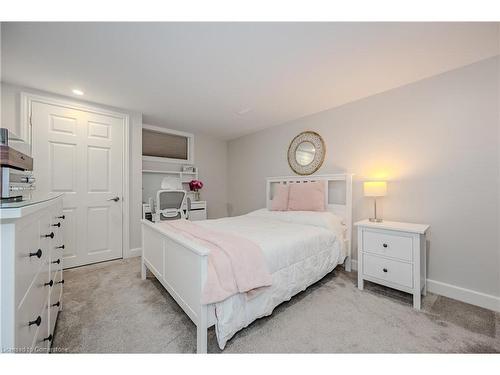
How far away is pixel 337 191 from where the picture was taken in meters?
2.88

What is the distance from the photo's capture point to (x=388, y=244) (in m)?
1.96

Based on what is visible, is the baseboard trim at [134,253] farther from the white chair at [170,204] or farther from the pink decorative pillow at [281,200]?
the pink decorative pillow at [281,200]

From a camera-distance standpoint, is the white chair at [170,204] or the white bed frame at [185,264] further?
the white chair at [170,204]

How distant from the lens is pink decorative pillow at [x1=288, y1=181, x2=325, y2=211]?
2.74m

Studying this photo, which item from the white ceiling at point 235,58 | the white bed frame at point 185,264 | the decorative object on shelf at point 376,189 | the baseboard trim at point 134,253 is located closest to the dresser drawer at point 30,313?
the white bed frame at point 185,264

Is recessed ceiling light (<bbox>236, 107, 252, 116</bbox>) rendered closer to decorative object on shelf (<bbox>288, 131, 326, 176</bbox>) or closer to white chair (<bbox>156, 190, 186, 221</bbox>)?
decorative object on shelf (<bbox>288, 131, 326, 176</bbox>)

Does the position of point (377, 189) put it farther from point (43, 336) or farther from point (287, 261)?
point (43, 336)

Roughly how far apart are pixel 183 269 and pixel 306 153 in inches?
100

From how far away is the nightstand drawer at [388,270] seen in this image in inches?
72.4

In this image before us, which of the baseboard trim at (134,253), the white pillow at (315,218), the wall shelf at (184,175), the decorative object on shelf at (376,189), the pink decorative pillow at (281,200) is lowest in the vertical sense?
the baseboard trim at (134,253)

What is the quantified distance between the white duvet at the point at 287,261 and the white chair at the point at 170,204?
1.17m

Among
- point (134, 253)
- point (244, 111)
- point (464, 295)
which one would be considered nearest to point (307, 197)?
point (244, 111)

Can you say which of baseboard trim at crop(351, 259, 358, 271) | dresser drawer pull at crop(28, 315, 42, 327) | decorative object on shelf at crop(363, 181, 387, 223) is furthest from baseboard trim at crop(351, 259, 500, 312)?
dresser drawer pull at crop(28, 315, 42, 327)
